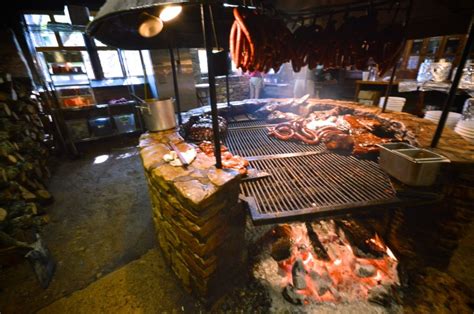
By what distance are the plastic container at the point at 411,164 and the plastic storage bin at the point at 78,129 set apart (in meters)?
8.53

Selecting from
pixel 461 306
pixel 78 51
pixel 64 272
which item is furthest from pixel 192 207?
pixel 78 51

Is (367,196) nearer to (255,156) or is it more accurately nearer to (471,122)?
(255,156)

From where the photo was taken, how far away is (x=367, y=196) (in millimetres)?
2338

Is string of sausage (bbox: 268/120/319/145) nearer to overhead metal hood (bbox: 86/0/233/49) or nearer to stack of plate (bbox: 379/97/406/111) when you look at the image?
overhead metal hood (bbox: 86/0/233/49)

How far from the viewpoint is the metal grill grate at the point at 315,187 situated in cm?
216

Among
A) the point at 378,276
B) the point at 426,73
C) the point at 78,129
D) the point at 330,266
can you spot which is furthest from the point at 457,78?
the point at 78,129

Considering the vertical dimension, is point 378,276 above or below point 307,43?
below

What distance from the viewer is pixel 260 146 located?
12.5 feet

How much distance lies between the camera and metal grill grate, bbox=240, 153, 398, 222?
7.08ft

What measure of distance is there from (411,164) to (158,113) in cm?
339

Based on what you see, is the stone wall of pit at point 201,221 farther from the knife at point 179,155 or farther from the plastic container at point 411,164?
the plastic container at point 411,164

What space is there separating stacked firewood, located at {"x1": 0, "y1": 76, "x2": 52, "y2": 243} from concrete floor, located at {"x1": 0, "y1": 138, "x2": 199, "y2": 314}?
0.35 m

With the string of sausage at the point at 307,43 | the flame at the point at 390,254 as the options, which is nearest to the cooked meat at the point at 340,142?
the string of sausage at the point at 307,43

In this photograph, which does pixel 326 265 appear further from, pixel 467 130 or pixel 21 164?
pixel 21 164
